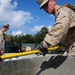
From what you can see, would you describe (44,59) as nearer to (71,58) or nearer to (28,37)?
(71,58)

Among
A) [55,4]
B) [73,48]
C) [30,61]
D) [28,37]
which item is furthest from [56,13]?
[28,37]

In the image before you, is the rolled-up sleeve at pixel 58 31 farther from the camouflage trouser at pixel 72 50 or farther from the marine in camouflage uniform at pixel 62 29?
the camouflage trouser at pixel 72 50

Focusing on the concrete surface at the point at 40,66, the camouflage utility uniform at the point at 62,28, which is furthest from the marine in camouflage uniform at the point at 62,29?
the concrete surface at the point at 40,66

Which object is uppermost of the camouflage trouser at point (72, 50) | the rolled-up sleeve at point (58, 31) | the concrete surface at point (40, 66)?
the rolled-up sleeve at point (58, 31)

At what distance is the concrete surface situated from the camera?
4.35 metres

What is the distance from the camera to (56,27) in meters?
4.21

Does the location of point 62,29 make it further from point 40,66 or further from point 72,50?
point 40,66

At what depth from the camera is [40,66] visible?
5.05m

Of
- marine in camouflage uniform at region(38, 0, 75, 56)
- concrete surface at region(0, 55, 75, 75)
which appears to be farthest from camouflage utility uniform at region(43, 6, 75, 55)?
concrete surface at region(0, 55, 75, 75)

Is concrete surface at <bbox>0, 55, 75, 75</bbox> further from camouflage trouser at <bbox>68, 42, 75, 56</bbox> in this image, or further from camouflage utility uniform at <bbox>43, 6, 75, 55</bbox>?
camouflage utility uniform at <bbox>43, 6, 75, 55</bbox>

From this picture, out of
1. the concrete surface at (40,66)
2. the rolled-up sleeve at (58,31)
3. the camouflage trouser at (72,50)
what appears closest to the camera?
the rolled-up sleeve at (58,31)

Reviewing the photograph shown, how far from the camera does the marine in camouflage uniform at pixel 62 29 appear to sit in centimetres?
412

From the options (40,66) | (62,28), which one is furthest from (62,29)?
(40,66)

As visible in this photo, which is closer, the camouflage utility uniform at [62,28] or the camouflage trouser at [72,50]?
the camouflage utility uniform at [62,28]
